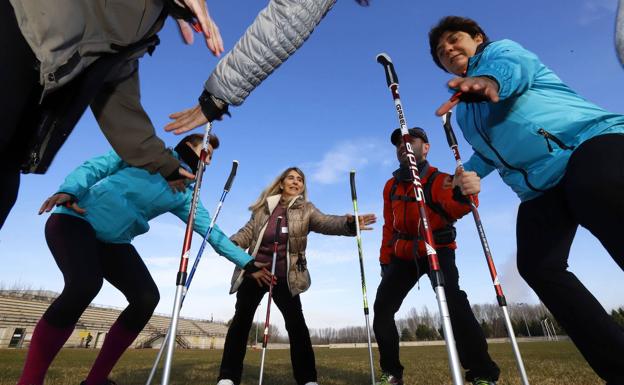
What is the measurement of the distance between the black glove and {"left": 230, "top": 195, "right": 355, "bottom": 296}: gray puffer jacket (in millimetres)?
3995

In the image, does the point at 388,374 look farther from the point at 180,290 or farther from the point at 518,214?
the point at 180,290

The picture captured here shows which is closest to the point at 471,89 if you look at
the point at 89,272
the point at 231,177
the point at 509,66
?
the point at 509,66

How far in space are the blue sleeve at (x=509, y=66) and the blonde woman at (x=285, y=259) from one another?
410cm

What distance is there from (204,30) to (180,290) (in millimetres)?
1455

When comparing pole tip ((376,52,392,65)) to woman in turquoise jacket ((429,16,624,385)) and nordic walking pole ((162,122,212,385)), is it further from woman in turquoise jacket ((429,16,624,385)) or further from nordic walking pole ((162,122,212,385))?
nordic walking pole ((162,122,212,385))

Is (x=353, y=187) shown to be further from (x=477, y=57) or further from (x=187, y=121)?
(x=187, y=121)

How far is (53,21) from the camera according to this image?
1220 mm

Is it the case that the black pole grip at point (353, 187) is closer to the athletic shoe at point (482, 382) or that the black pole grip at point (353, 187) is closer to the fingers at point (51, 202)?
the athletic shoe at point (482, 382)

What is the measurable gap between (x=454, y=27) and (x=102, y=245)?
4269 millimetres

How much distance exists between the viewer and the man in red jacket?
12.9 feet

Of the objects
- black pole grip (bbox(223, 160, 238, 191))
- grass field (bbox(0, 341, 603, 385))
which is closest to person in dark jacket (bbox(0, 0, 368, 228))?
black pole grip (bbox(223, 160, 238, 191))

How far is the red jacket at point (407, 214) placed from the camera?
4.30 meters

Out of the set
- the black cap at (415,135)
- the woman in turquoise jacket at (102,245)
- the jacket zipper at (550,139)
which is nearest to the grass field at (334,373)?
the woman in turquoise jacket at (102,245)

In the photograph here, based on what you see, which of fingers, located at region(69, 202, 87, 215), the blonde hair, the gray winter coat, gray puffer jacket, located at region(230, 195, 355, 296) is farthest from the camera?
the blonde hair
